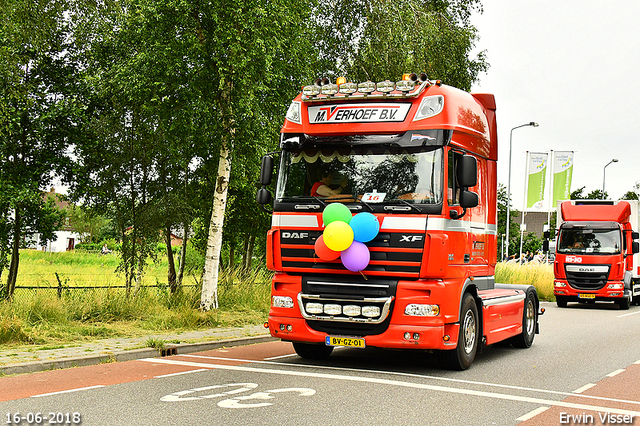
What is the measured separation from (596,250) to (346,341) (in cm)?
1676

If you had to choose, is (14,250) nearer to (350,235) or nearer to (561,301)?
(350,235)

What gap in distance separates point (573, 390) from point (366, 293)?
2.77m

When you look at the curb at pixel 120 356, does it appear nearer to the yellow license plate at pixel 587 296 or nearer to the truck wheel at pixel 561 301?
the yellow license plate at pixel 587 296

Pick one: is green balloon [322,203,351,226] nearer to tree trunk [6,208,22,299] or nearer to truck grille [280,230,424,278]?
truck grille [280,230,424,278]

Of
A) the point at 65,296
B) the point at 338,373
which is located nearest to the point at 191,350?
the point at 338,373

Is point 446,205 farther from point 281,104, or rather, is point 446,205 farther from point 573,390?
point 281,104

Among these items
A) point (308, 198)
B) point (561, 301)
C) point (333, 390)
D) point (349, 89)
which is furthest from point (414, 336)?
point (561, 301)

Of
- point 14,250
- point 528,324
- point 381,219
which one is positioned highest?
point 381,219

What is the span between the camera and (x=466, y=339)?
981cm

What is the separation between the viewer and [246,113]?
1445 centimetres

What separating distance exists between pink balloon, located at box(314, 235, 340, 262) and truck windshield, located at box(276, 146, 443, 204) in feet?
2.26

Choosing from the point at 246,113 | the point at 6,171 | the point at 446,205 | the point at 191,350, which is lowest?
the point at 191,350

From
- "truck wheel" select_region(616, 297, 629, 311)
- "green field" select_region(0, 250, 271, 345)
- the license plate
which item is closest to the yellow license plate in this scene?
"truck wheel" select_region(616, 297, 629, 311)

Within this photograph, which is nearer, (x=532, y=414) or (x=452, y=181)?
(x=532, y=414)
